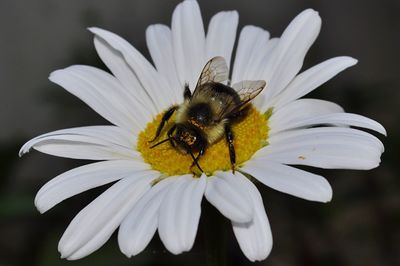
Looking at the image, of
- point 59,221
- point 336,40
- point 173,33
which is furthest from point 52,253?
point 336,40

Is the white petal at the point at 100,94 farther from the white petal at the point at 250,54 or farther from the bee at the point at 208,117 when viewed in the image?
the white petal at the point at 250,54

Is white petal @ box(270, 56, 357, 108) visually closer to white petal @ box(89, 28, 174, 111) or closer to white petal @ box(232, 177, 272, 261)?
white petal @ box(89, 28, 174, 111)

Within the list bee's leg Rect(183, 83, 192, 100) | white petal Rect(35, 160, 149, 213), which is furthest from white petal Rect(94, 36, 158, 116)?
white petal Rect(35, 160, 149, 213)

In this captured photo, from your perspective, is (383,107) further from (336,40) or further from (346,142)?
(346,142)

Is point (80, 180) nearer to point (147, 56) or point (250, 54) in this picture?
point (250, 54)

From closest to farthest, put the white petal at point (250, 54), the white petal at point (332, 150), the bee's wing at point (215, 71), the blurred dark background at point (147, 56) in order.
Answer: the white petal at point (332, 150) → the bee's wing at point (215, 71) → the white petal at point (250, 54) → the blurred dark background at point (147, 56)

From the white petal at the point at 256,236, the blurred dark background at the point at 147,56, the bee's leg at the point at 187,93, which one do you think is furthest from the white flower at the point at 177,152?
the blurred dark background at the point at 147,56
